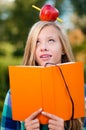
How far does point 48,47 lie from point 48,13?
0.48 feet

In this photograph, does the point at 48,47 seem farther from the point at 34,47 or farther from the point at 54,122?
the point at 54,122

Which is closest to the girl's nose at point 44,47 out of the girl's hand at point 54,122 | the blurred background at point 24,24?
the girl's hand at point 54,122

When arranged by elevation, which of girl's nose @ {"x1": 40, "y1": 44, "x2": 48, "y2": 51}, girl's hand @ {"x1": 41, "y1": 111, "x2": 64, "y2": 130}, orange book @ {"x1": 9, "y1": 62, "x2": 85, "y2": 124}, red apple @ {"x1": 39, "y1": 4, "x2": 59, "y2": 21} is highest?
red apple @ {"x1": 39, "y1": 4, "x2": 59, "y2": 21}

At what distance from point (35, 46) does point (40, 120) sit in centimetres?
32

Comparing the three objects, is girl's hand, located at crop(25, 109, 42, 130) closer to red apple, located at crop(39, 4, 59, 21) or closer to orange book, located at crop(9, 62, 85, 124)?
orange book, located at crop(9, 62, 85, 124)

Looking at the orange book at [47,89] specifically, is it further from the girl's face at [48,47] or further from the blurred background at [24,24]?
the blurred background at [24,24]

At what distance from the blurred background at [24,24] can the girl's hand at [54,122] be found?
4.96m

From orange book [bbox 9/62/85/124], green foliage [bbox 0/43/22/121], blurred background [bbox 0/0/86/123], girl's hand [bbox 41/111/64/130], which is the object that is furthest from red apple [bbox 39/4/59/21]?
blurred background [bbox 0/0/86/123]

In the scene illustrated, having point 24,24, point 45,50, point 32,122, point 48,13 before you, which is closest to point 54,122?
point 32,122

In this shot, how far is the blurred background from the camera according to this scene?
696cm

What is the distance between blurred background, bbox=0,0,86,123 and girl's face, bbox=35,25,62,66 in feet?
15.7

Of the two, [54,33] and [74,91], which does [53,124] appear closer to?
[74,91]

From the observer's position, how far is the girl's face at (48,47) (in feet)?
6.37

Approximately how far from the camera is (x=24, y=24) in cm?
709
